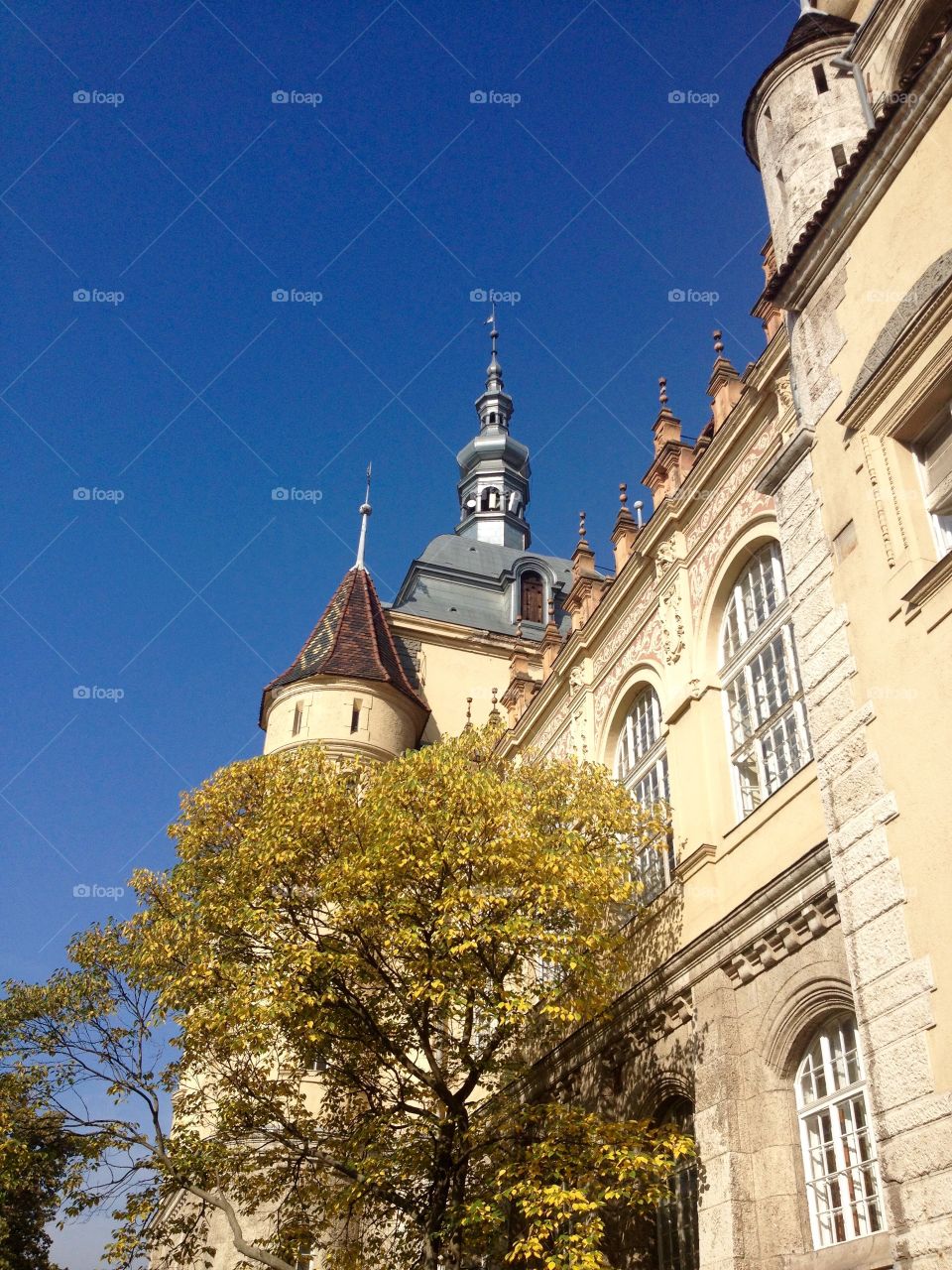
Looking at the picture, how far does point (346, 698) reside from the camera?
27.0 m

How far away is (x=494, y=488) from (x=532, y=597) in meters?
12.4

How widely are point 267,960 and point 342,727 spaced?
1259cm

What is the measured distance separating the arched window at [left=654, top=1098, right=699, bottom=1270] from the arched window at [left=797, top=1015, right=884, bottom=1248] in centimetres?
204

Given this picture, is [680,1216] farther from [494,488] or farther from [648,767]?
[494,488]

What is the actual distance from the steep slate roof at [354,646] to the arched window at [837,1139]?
55.9 ft

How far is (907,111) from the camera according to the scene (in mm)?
9906

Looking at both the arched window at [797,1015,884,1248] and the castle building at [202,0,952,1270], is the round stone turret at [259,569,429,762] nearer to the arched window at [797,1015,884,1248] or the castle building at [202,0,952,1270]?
the castle building at [202,0,952,1270]

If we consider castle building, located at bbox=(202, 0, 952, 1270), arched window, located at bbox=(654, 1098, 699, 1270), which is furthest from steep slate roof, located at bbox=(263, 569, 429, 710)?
arched window, located at bbox=(654, 1098, 699, 1270)

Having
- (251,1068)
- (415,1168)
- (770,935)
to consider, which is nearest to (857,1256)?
(770,935)

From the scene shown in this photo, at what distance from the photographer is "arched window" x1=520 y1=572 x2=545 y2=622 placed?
→ 35.8 meters

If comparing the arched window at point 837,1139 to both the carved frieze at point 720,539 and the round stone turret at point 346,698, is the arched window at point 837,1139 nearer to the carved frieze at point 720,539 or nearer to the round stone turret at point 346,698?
the carved frieze at point 720,539

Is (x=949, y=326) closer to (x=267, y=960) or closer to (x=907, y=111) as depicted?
(x=907, y=111)

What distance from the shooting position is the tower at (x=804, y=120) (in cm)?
1298

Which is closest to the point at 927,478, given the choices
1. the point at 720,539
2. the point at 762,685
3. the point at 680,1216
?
the point at 762,685
